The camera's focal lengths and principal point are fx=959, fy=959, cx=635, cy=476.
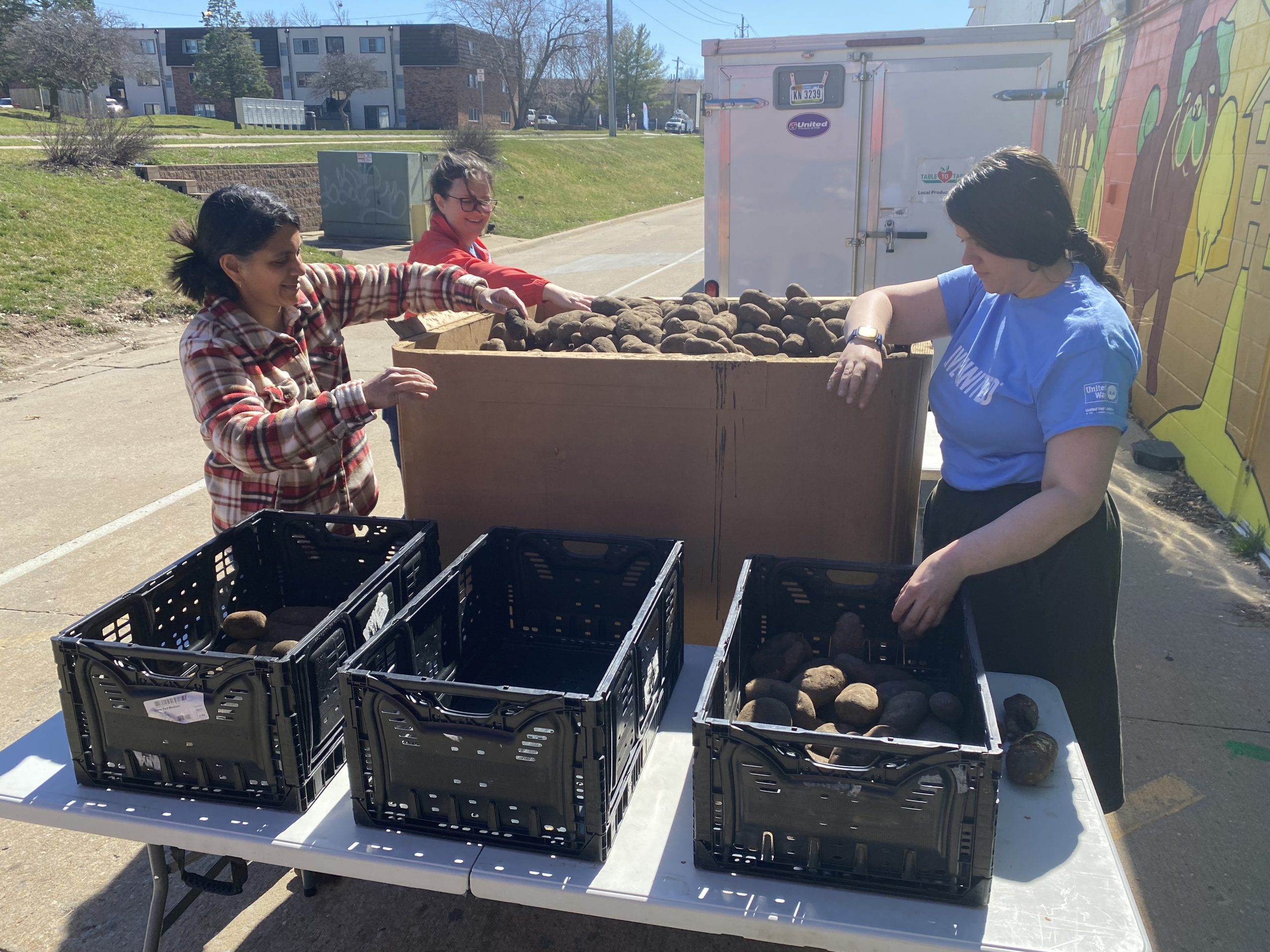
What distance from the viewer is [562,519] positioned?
261 cm

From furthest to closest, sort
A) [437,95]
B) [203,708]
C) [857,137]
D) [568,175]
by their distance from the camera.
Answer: [437,95] < [568,175] < [857,137] < [203,708]

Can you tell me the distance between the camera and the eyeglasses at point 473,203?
4.00m

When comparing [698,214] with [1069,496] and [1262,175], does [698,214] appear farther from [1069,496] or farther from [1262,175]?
[1069,496]

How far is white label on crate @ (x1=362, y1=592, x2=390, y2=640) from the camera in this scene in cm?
211

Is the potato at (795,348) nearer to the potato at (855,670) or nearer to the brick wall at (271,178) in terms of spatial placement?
the potato at (855,670)

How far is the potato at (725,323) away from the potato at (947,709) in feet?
4.33

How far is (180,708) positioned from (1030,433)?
6.12ft

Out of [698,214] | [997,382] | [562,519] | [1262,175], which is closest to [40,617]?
[562,519]

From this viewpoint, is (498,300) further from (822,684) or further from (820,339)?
(822,684)

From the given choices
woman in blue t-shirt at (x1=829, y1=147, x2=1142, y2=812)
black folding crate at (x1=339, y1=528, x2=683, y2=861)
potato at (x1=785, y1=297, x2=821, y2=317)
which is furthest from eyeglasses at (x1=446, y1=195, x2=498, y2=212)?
black folding crate at (x1=339, y1=528, x2=683, y2=861)

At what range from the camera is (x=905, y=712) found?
72.8 inches

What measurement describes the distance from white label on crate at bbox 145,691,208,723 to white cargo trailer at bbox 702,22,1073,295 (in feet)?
18.8

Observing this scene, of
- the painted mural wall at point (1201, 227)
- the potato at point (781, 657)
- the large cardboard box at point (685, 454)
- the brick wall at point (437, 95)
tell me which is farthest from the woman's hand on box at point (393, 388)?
the brick wall at point (437, 95)

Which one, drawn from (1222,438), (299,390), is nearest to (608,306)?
(299,390)
